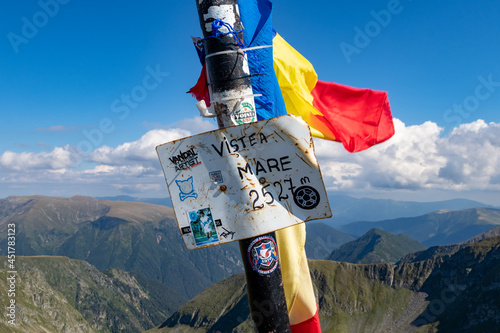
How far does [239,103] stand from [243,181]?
5.73ft

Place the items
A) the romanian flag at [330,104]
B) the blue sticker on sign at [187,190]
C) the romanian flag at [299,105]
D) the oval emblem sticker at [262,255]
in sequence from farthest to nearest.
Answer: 1. the romanian flag at [330,104]
2. the romanian flag at [299,105]
3. the oval emblem sticker at [262,255]
4. the blue sticker on sign at [187,190]

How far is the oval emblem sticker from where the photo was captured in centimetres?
740

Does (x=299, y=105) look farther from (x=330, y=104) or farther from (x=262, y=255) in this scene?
(x=262, y=255)

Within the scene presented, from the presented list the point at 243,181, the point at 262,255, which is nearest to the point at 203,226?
the point at 243,181

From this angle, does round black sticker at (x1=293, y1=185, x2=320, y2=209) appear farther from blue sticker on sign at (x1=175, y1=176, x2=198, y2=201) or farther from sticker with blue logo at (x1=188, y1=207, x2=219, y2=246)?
blue sticker on sign at (x1=175, y1=176, x2=198, y2=201)

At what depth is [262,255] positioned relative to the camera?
7.41m

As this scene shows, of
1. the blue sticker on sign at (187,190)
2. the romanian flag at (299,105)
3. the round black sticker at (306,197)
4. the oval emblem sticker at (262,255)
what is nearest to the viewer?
the round black sticker at (306,197)

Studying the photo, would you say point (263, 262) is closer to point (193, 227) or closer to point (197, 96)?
point (193, 227)

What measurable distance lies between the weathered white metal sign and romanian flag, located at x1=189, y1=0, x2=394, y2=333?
1977mm

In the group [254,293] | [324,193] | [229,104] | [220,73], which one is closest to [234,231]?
[254,293]

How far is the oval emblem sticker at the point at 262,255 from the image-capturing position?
7402mm

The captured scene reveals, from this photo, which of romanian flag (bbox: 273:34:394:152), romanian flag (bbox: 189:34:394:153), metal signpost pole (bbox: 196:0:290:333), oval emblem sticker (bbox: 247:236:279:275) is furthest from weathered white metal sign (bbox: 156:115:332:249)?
romanian flag (bbox: 273:34:394:152)

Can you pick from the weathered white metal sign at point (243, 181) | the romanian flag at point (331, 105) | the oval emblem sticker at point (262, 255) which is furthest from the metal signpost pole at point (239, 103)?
the romanian flag at point (331, 105)

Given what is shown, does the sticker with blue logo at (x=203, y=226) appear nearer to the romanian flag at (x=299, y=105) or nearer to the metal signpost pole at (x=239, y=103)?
the metal signpost pole at (x=239, y=103)
